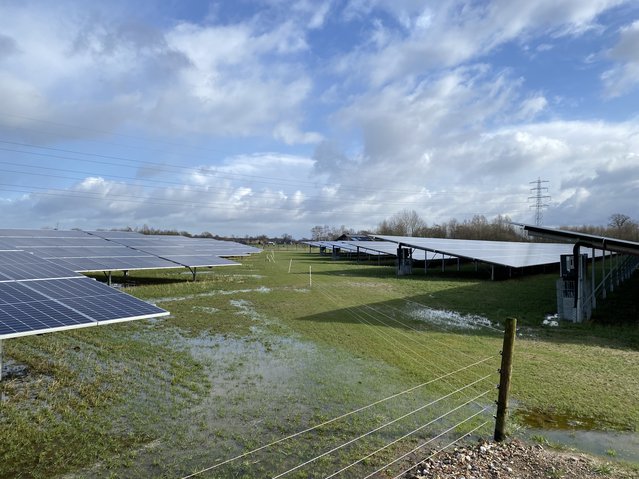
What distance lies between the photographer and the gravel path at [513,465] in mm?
5562

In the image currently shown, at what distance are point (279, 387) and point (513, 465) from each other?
15.9 ft

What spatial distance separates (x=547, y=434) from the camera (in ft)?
23.1

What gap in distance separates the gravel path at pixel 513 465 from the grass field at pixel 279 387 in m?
0.57

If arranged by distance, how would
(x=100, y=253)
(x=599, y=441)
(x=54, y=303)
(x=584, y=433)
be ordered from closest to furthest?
(x=599, y=441), (x=584, y=433), (x=54, y=303), (x=100, y=253)

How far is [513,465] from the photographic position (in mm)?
5820

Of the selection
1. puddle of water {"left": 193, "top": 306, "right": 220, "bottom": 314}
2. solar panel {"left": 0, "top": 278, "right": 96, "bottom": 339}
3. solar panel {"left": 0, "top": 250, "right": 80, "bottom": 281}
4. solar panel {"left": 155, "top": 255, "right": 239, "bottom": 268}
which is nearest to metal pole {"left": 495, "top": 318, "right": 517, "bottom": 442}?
solar panel {"left": 0, "top": 278, "right": 96, "bottom": 339}

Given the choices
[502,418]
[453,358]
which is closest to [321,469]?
[502,418]

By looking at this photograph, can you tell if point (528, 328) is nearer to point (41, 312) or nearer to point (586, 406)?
point (586, 406)

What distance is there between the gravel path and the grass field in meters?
0.57

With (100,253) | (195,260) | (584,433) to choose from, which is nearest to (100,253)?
(100,253)

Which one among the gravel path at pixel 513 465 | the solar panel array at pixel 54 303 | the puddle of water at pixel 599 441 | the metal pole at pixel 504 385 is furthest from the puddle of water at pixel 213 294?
the puddle of water at pixel 599 441

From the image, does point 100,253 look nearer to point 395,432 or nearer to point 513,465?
point 395,432

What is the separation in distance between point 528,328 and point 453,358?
246 inches

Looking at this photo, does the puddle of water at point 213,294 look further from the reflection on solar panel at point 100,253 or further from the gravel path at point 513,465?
the gravel path at point 513,465
